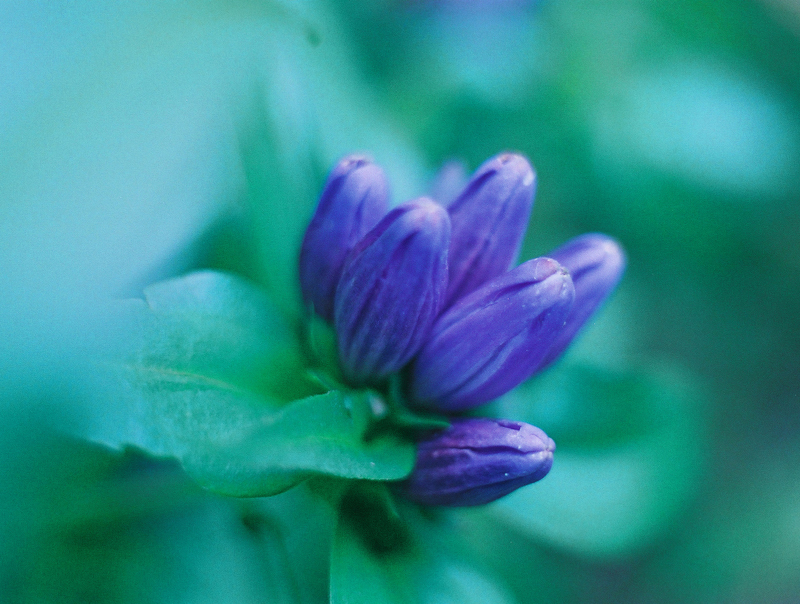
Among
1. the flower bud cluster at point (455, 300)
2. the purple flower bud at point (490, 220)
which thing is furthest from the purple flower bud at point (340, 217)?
the purple flower bud at point (490, 220)

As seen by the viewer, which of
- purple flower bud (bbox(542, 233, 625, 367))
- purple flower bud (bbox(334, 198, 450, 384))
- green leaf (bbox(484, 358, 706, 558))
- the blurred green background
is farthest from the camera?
green leaf (bbox(484, 358, 706, 558))

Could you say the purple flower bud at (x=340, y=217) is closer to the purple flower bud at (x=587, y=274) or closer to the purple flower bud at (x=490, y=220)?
the purple flower bud at (x=490, y=220)

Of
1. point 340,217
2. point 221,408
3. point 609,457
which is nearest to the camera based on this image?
point 221,408

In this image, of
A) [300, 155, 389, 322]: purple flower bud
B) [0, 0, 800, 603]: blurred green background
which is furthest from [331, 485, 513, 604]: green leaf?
[300, 155, 389, 322]: purple flower bud

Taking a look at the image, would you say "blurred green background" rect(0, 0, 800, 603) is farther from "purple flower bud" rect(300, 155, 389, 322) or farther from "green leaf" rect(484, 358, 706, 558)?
"purple flower bud" rect(300, 155, 389, 322)

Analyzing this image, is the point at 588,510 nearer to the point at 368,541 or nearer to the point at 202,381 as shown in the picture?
the point at 368,541

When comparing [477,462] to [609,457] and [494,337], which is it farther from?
[609,457]

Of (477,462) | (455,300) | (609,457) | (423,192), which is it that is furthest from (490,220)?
(609,457)
